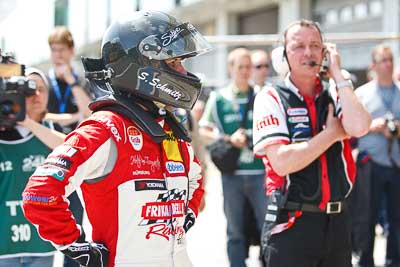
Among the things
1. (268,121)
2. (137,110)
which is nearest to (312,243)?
(268,121)

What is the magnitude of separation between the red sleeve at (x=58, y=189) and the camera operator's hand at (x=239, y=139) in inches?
146

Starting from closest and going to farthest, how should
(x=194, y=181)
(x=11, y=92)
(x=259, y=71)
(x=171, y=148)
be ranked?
(x=171, y=148) < (x=194, y=181) < (x=11, y=92) < (x=259, y=71)

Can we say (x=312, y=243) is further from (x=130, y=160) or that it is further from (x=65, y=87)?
(x=65, y=87)

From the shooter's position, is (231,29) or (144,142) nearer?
(144,142)

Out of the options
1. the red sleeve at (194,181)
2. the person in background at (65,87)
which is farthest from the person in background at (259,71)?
the red sleeve at (194,181)

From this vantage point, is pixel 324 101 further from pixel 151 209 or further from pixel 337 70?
pixel 151 209

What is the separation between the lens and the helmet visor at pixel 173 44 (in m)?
2.85

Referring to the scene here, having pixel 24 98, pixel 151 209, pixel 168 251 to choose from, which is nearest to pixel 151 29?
pixel 151 209

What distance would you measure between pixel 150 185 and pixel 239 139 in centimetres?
357

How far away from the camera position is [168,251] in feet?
9.28

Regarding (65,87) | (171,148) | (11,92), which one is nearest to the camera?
(171,148)

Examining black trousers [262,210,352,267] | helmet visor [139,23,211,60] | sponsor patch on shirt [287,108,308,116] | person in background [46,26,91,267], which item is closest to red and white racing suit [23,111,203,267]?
helmet visor [139,23,211,60]

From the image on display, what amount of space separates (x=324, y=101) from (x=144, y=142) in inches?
61.2

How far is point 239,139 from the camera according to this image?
6281mm
